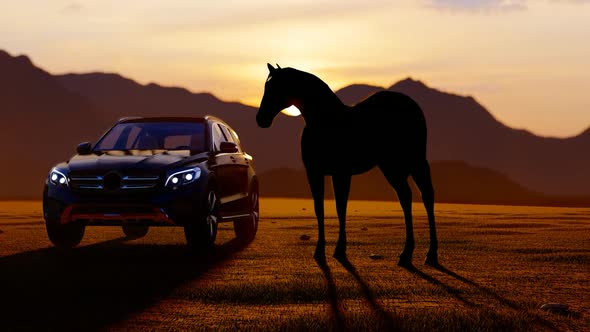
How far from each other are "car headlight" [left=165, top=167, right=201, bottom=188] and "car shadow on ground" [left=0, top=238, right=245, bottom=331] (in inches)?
40.2

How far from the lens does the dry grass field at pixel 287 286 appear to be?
6.78 meters

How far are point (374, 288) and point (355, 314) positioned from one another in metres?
1.70

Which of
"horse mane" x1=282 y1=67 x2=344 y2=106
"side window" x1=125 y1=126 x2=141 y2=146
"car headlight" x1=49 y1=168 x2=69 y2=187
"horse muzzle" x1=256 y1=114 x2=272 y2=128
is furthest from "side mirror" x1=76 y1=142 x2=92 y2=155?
"horse mane" x1=282 y1=67 x2=344 y2=106

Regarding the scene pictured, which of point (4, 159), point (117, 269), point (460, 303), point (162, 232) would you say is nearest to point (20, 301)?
point (117, 269)

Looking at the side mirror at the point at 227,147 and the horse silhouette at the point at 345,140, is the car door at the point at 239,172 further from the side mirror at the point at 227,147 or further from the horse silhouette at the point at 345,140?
the horse silhouette at the point at 345,140

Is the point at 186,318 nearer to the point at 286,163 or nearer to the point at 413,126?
the point at 413,126

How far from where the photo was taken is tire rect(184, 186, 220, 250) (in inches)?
461

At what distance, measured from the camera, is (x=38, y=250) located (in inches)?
516

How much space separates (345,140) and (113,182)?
316 centimetres

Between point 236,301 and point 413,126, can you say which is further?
point 413,126

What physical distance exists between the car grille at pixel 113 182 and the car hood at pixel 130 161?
100 mm

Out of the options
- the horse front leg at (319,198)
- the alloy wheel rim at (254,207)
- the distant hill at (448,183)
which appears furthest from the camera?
the distant hill at (448,183)

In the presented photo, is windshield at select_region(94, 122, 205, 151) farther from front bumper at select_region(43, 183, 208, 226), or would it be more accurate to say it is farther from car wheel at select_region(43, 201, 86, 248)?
front bumper at select_region(43, 183, 208, 226)

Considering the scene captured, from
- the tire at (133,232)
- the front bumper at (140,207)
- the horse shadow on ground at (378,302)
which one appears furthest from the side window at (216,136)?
the horse shadow on ground at (378,302)
